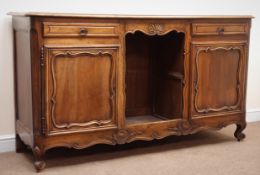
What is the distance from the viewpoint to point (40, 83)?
2.36 metres

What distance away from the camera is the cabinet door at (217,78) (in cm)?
281

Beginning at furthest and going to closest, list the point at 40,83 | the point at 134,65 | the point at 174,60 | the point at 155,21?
the point at 134,65 → the point at 174,60 → the point at 155,21 → the point at 40,83

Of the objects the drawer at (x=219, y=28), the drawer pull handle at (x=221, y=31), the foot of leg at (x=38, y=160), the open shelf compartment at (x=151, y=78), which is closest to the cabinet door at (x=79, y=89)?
the foot of leg at (x=38, y=160)

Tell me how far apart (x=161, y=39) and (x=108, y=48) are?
69cm

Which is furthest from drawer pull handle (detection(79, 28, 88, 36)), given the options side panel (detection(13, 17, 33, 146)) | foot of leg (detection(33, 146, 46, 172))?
foot of leg (detection(33, 146, 46, 172))

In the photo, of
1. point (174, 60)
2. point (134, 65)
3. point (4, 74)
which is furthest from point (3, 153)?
point (174, 60)

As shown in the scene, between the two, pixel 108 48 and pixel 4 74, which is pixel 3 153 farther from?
pixel 108 48

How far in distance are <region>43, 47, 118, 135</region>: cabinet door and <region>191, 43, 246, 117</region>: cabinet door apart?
23.5 inches

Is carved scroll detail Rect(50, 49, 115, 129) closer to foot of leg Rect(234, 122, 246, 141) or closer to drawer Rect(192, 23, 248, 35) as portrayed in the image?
drawer Rect(192, 23, 248, 35)

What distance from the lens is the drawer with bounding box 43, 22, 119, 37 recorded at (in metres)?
2.32

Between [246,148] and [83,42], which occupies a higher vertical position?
[83,42]

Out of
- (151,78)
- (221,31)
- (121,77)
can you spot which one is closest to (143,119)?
(151,78)

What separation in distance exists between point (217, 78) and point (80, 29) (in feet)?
3.43

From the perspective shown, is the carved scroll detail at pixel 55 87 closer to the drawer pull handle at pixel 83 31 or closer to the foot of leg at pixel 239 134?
the drawer pull handle at pixel 83 31
